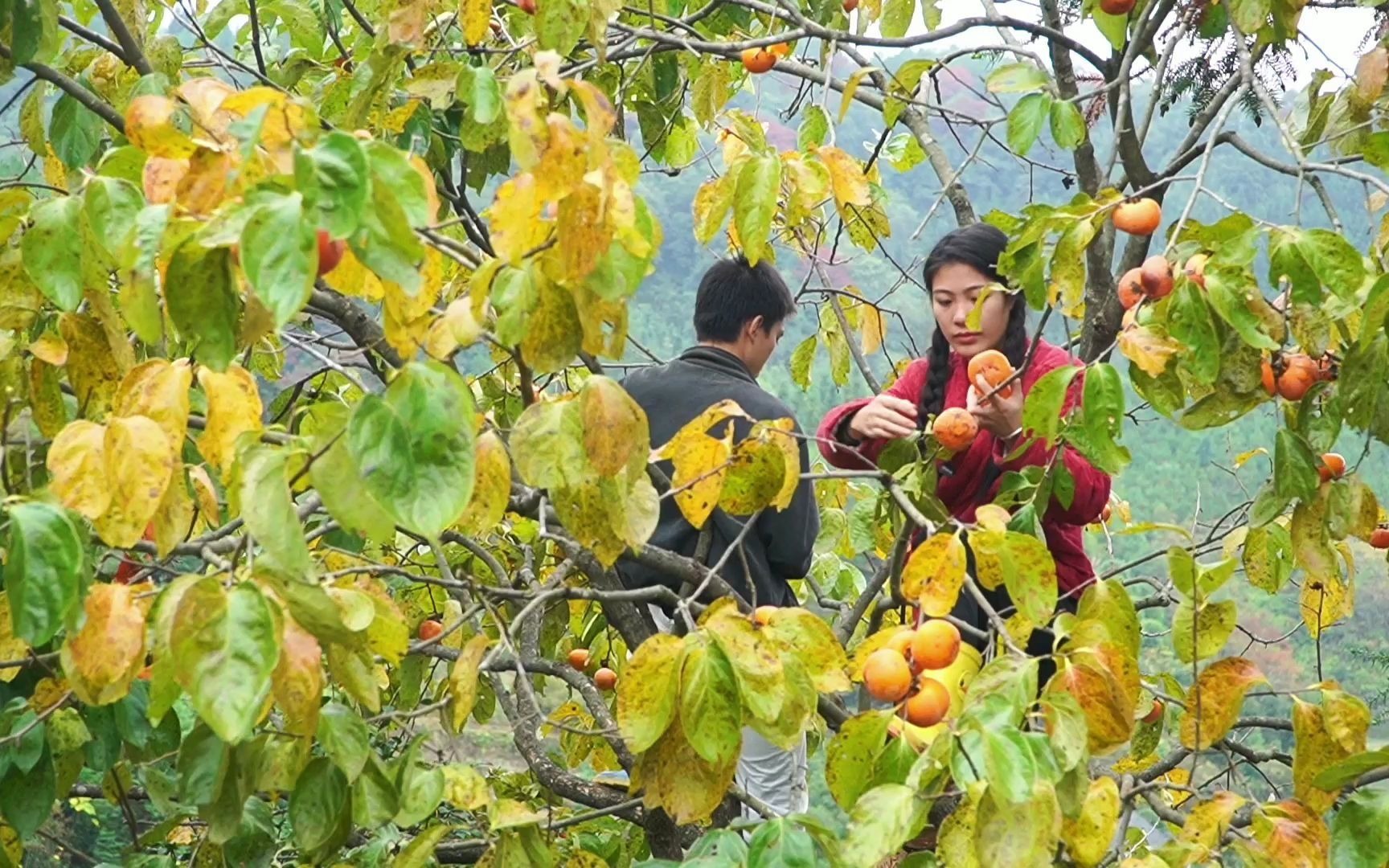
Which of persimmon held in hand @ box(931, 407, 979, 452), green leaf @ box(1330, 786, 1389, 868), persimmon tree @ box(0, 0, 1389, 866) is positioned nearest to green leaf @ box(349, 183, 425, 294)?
persimmon tree @ box(0, 0, 1389, 866)

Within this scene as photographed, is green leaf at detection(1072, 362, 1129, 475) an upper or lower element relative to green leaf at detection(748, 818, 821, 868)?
upper

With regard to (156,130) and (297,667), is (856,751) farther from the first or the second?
(156,130)

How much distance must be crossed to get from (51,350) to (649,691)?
2.17ft

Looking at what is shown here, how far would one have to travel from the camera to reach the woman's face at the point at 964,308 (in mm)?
2174

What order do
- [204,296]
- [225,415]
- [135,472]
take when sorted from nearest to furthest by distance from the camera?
[204,296]
[135,472]
[225,415]

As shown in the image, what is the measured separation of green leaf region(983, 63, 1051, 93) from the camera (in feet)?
6.02

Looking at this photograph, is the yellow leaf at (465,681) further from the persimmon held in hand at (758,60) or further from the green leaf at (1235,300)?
the persimmon held in hand at (758,60)

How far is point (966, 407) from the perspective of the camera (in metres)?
2.04

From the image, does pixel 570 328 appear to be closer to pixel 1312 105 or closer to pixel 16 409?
pixel 16 409

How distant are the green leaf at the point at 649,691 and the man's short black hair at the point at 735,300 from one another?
46.4 inches

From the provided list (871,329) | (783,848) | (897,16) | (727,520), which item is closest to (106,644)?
(783,848)

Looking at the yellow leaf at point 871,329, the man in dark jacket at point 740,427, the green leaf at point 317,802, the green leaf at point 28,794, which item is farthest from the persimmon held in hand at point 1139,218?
the yellow leaf at point 871,329

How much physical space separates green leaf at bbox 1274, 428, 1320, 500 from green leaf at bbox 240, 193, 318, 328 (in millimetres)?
1003

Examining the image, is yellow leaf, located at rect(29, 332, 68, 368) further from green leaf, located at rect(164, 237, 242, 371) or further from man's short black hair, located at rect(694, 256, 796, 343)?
man's short black hair, located at rect(694, 256, 796, 343)
